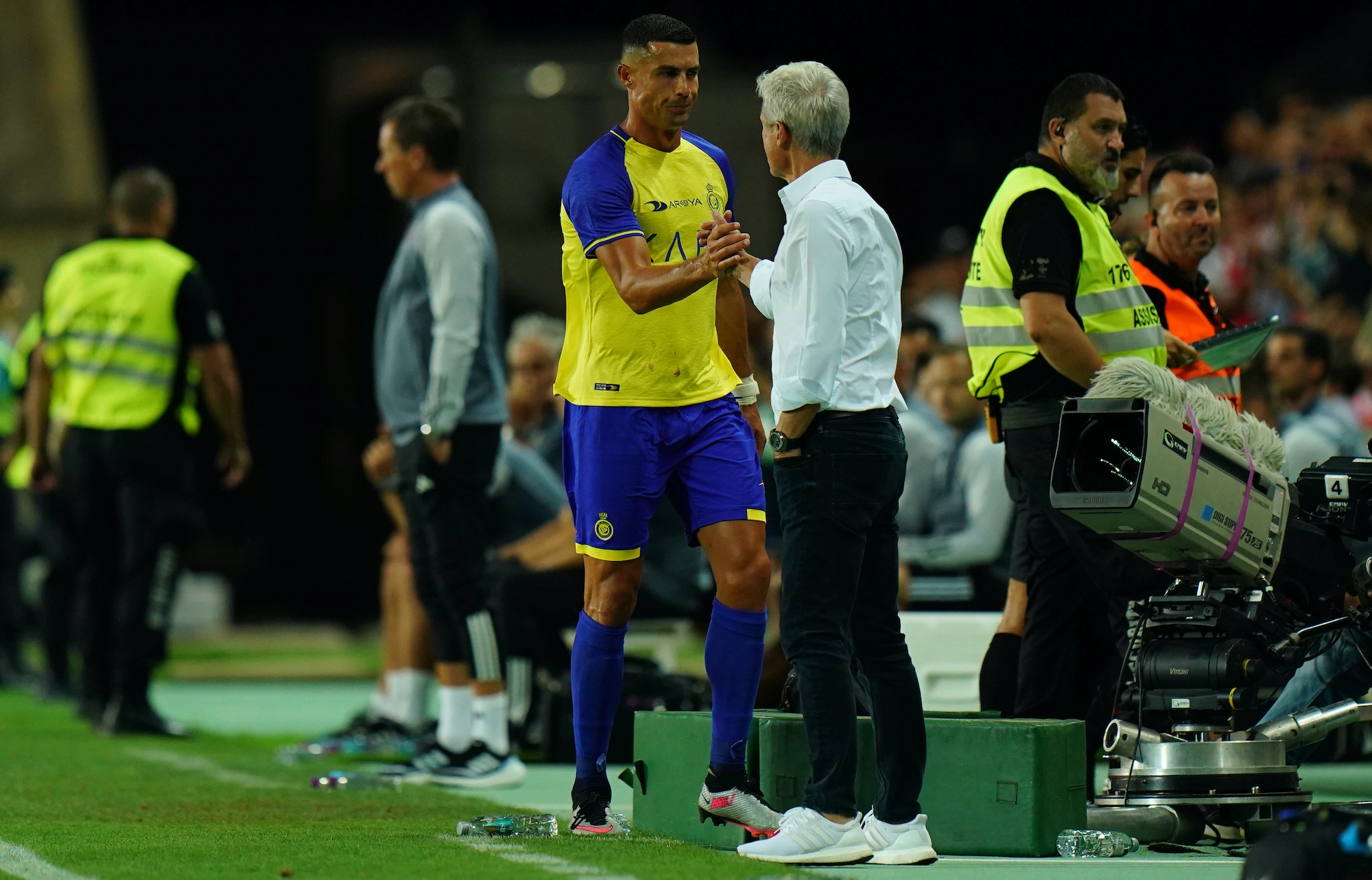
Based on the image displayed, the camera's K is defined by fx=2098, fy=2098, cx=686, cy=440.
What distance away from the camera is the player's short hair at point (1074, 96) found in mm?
6398

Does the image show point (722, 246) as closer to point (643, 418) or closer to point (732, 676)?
point (643, 418)

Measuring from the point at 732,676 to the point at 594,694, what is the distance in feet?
1.41

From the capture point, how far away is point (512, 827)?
18.8 ft

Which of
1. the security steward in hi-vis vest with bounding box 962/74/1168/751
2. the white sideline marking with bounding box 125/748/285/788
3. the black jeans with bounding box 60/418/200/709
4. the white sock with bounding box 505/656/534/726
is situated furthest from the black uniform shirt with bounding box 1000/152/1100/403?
the black jeans with bounding box 60/418/200/709

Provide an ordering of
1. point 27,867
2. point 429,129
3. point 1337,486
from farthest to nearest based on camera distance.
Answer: point 429,129 < point 1337,486 < point 27,867

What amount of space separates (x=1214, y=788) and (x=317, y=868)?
2398 mm

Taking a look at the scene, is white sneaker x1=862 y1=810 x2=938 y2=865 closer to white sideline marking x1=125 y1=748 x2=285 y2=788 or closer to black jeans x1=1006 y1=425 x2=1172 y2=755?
black jeans x1=1006 y1=425 x2=1172 y2=755

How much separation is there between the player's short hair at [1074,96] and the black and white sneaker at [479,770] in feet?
9.53

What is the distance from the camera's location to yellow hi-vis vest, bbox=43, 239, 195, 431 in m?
9.57

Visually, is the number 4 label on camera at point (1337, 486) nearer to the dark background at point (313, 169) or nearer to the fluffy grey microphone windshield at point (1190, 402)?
the fluffy grey microphone windshield at point (1190, 402)

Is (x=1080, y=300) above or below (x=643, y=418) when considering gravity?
above

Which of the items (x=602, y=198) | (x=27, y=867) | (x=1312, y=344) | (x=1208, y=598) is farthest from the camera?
(x=1312, y=344)

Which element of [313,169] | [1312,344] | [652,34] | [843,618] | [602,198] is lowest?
[843,618]

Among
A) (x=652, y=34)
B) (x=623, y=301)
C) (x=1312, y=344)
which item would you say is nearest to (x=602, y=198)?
(x=623, y=301)
